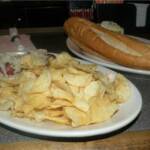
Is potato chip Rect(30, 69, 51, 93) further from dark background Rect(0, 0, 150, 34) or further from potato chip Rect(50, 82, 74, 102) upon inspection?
dark background Rect(0, 0, 150, 34)

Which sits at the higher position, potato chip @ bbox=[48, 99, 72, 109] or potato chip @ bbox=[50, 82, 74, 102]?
potato chip @ bbox=[50, 82, 74, 102]

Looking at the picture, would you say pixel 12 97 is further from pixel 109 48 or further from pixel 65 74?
pixel 109 48

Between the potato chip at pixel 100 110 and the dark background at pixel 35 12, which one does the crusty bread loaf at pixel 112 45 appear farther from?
the dark background at pixel 35 12

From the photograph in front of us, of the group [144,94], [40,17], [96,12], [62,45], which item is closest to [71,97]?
[144,94]

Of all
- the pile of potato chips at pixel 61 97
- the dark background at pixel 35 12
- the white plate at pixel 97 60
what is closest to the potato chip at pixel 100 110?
the pile of potato chips at pixel 61 97

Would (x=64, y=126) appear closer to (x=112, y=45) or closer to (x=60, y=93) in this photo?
(x=60, y=93)

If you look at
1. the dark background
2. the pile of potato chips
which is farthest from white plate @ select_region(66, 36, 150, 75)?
the dark background
